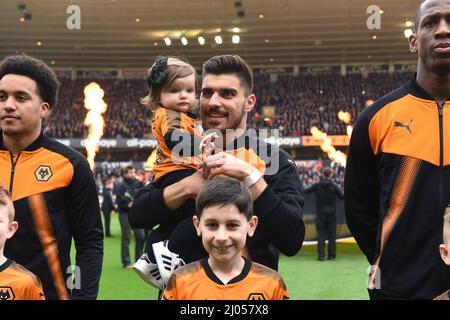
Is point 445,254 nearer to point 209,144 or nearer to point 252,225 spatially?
point 252,225

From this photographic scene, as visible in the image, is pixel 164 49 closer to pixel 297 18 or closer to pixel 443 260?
pixel 297 18

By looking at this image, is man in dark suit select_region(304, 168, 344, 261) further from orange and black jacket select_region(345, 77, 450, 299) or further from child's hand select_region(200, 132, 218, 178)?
child's hand select_region(200, 132, 218, 178)

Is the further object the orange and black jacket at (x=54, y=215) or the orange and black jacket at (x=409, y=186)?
the orange and black jacket at (x=54, y=215)

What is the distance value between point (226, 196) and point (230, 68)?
59cm

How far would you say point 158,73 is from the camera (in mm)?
2838

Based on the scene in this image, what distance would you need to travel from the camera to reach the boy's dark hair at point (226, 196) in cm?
228

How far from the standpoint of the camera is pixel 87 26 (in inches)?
1120

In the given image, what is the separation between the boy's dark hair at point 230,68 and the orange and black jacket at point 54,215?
0.79m

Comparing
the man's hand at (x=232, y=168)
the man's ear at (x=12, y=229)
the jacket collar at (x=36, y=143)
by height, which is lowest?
the man's ear at (x=12, y=229)

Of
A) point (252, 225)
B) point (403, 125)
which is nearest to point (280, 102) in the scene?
point (403, 125)

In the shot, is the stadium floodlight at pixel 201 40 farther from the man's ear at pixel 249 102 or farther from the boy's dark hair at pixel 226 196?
the boy's dark hair at pixel 226 196

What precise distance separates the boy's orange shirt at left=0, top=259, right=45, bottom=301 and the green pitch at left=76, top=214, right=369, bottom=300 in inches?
175

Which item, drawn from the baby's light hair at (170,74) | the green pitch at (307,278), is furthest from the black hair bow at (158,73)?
the green pitch at (307,278)

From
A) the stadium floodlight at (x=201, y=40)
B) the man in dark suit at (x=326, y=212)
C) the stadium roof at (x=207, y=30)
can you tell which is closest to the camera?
the man in dark suit at (x=326, y=212)
